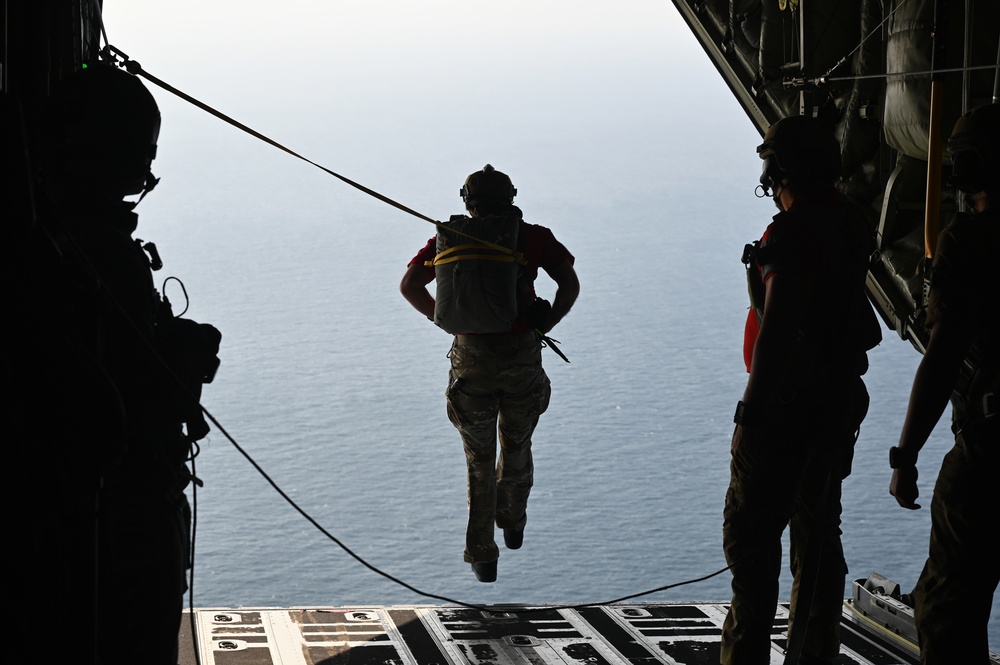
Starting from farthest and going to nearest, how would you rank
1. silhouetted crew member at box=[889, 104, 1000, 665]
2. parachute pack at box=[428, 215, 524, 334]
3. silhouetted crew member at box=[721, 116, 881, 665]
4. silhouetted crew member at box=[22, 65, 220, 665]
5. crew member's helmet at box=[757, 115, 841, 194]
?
parachute pack at box=[428, 215, 524, 334], crew member's helmet at box=[757, 115, 841, 194], silhouetted crew member at box=[721, 116, 881, 665], silhouetted crew member at box=[889, 104, 1000, 665], silhouetted crew member at box=[22, 65, 220, 665]

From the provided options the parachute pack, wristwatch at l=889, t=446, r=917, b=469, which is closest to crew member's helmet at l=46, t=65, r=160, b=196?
wristwatch at l=889, t=446, r=917, b=469

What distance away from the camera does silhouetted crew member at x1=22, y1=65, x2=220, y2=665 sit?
2295 millimetres

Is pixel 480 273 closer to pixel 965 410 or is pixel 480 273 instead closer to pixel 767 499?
pixel 767 499

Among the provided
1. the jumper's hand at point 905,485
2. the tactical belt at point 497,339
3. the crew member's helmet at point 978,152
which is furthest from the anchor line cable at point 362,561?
the crew member's helmet at point 978,152

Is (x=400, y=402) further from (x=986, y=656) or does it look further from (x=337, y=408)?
(x=986, y=656)

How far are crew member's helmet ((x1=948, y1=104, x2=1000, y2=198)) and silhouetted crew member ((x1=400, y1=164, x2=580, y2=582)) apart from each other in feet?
6.42

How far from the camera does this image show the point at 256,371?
→ 21094mm

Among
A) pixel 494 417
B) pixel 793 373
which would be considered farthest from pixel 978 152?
pixel 494 417

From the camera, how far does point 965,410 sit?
311 cm

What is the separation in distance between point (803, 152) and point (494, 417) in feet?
6.35

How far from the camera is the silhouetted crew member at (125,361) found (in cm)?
229

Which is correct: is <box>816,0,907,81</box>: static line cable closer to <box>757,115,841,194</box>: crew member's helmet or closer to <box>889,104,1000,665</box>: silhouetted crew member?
<box>757,115,841,194</box>: crew member's helmet

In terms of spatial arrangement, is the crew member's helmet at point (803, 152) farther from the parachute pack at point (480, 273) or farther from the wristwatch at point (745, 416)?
the parachute pack at point (480, 273)

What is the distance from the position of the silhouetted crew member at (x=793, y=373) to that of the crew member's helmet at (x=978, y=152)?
1.38ft
